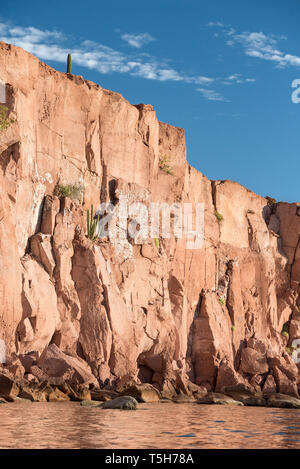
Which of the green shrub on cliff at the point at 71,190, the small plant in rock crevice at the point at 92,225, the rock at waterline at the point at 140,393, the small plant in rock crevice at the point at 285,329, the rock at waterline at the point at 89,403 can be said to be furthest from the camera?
the small plant in rock crevice at the point at 285,329

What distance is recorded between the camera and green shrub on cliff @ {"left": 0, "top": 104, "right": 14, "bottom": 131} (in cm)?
2764

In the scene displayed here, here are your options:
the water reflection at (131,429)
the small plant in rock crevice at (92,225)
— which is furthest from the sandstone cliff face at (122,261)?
the water reflection at (131,429)

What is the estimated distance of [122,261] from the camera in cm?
3341

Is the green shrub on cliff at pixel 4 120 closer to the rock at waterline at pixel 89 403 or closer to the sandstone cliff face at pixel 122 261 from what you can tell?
the sandstone cliff face at pixel 122 261

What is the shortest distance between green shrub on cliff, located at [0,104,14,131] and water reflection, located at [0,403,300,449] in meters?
11.8

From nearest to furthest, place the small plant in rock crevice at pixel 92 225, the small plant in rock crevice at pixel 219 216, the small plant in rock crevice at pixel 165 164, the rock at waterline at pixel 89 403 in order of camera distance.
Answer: the rock at waterline at pixel 89 403, the small plant in rock crevice at pixel 92 225, the small plant in rock crevice at pixel 165 164, the small plant in rock crevice at pixel 219 216

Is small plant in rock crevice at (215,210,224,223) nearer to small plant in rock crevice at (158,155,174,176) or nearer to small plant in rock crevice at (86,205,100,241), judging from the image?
small plant in rock crevice at (158,155,174,176)

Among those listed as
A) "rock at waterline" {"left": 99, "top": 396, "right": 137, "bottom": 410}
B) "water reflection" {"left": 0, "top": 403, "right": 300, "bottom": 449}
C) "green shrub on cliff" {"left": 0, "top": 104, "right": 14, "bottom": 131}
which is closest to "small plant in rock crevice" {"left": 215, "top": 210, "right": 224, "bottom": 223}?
"green shrub on cliff" {"left": 0, "top": 104, "right": 14, "bottom": 131}

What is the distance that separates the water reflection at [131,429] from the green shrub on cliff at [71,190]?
12.5 metres

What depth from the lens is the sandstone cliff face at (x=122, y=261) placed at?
27.9 m

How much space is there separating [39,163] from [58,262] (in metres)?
4.54

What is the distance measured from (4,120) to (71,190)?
5229 millimetres

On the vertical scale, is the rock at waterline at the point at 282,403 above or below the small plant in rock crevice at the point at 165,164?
below
